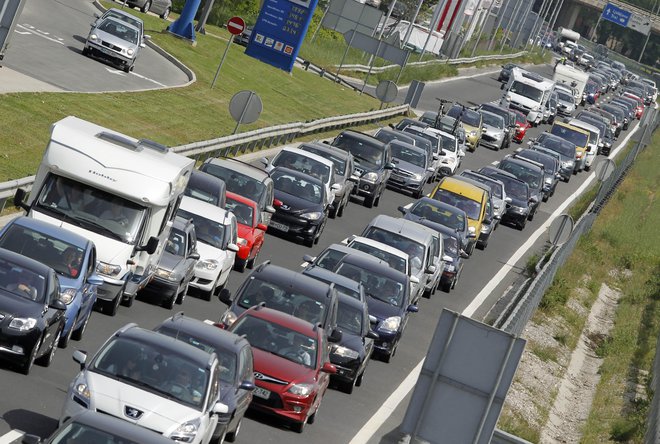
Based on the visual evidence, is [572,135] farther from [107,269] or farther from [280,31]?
[107,269]

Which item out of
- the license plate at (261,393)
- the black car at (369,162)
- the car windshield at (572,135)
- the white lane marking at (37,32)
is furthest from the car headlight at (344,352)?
the car windshield at (572,135)

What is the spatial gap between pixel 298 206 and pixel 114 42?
66.6 feet

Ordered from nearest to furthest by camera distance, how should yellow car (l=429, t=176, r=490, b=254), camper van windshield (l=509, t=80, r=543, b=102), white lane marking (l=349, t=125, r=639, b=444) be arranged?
1. white lane marking (l=349, t=125, r=639, b=444)
2. yellow car (l=429, t=176, r=490, b=254)
3. camper van windshield (l=509, t=80, r=543, b=102)

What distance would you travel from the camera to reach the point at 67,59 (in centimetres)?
5247

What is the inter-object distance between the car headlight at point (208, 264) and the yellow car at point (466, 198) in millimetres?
15622

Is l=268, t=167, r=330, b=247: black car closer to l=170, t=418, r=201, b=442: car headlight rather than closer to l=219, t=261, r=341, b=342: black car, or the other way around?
l=219, t=261, r=341, b=342: black car

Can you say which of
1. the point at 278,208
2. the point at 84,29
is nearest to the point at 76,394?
the point at 278,208

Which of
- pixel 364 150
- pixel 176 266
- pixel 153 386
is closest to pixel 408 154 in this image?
pixel 364 150

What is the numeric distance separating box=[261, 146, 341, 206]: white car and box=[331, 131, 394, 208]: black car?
14.9ft

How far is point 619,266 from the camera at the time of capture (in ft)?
184

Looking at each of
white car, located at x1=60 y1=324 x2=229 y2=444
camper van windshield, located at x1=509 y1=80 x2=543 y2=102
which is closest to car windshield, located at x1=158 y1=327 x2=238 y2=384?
white car, located at x1=60 y1=324 x2=229 y2=444

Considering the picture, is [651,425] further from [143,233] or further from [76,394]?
[76,394]

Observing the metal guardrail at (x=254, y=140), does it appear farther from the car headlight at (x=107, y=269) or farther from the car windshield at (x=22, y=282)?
the car windshield at (x=22, y=282)

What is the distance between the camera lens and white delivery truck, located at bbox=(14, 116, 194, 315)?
933 inches
